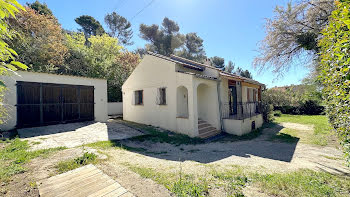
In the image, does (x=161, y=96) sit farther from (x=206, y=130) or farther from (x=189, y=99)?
(x=206, y=130)

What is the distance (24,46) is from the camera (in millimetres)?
15641

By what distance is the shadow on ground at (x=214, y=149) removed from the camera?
651 centimetres

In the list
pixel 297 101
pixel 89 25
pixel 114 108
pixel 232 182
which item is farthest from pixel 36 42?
pixel 297 101

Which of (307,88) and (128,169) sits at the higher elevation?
(307,88)

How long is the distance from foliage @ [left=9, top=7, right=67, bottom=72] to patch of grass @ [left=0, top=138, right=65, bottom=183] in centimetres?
1329

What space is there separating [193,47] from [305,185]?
3102 centimetres

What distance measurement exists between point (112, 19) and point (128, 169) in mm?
35436

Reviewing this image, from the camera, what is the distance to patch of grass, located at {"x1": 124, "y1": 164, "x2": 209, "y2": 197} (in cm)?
312

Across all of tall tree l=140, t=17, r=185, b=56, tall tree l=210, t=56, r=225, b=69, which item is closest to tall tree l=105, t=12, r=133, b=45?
tall tree l=140, t=17, r=185, b=56

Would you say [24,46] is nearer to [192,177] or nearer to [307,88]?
[192,177]

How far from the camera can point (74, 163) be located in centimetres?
436

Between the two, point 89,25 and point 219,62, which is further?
point 219,62

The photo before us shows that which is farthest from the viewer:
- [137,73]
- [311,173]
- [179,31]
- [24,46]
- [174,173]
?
[179,31]

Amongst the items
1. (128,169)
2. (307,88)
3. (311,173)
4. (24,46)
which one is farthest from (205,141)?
(307,88)
